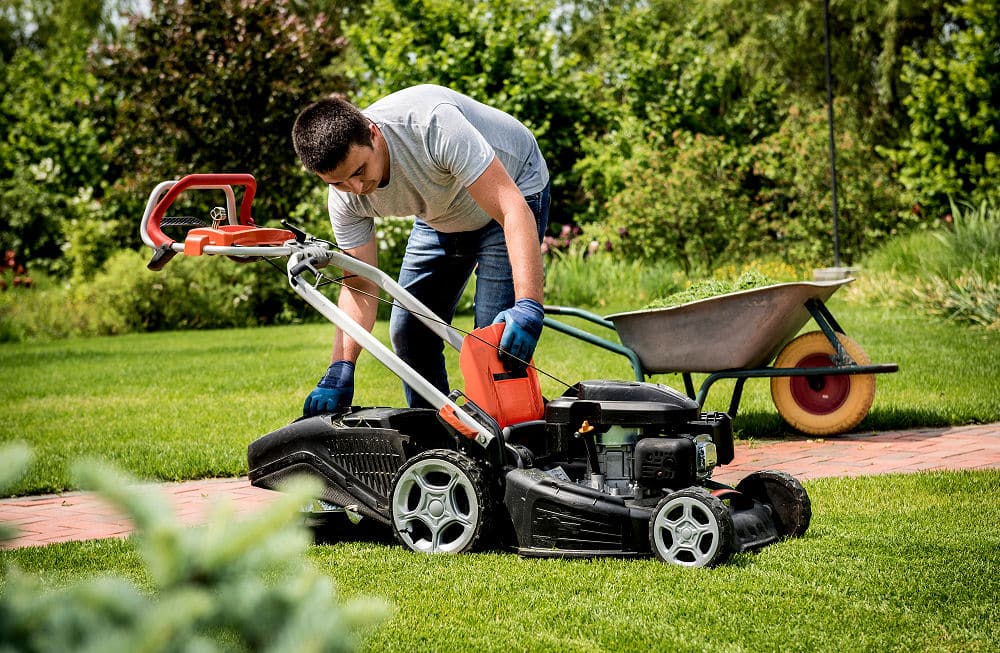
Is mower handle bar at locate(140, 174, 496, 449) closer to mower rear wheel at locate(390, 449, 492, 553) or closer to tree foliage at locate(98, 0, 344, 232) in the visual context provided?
mower rear wheel at locate(390, 449, 492, 553)

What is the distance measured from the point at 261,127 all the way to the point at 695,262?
20.4 ft

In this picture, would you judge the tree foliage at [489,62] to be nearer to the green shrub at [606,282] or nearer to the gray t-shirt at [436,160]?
the green shrub at [606,282]

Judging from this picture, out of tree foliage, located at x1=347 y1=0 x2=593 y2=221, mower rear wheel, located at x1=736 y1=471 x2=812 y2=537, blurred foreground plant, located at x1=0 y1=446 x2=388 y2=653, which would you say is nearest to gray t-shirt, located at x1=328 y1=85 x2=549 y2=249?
mower rear wheel, located at x1=736 y1=471 x2=812 y2=537

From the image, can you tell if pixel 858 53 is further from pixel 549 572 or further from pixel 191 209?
pixel 549 572

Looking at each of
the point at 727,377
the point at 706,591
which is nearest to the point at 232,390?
the point at 727,377

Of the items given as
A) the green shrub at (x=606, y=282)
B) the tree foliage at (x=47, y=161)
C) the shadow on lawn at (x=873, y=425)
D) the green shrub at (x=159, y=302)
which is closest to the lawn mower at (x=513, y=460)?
the shadow on lawn at (x=873, y=425)

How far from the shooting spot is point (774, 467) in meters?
4.80

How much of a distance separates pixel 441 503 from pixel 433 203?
3.38 feet

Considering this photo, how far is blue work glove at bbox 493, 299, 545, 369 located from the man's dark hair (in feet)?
2.25

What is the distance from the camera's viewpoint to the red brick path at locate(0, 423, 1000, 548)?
420 cm

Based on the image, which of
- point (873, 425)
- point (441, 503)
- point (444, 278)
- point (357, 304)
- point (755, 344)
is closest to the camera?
point (441, 503)

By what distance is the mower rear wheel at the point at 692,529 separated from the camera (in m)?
3.09

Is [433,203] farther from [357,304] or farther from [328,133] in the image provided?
→ [328,133]

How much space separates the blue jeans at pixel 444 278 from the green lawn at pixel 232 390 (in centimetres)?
127
